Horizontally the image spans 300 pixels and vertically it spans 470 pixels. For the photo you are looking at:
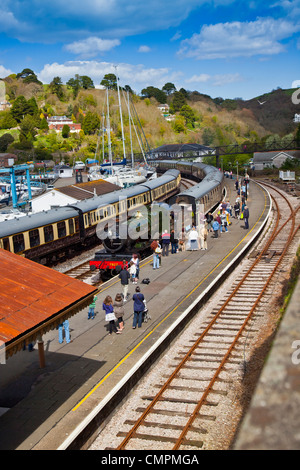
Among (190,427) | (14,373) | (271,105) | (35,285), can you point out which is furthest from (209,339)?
(271,105)

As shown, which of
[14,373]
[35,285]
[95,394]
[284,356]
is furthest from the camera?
[14,373]

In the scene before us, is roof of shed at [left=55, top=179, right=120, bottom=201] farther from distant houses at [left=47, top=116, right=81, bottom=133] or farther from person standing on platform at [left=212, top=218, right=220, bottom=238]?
distant houses at [left=47, top=116, right=81, bottom=133]

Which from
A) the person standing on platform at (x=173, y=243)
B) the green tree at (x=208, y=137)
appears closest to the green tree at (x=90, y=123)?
the green tree at (x=208, y=137)

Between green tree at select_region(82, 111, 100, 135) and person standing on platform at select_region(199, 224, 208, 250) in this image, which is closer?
person standing on platform at select_region(199, 224, 208, 250)

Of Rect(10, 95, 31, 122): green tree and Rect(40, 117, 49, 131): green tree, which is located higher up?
Rect(10, 95, 31, 122): green tree

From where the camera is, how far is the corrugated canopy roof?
795cm

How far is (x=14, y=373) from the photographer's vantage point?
11945mm

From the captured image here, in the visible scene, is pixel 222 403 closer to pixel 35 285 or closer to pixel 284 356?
pixel 35 285

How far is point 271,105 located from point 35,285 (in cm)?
15007

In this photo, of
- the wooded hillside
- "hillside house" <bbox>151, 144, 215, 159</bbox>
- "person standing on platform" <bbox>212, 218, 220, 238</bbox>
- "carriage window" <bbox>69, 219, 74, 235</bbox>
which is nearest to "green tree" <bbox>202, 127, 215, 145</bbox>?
the wooded hillside

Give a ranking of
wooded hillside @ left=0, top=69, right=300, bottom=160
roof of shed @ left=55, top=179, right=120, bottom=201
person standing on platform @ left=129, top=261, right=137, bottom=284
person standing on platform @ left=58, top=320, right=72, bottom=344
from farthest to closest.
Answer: wooded hillside @ left=0, top=69, right=300, bottom=160
roof of shed @ left=55, top=179, right=120, bottom=201
person standing on platform @ left=129, top=261, right=137, bottom=284
person standing on platform @ left=58, top=320, right=72, bottom=344

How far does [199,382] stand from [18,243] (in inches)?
500

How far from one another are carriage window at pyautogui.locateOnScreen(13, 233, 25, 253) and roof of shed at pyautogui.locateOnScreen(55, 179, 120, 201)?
1093cm

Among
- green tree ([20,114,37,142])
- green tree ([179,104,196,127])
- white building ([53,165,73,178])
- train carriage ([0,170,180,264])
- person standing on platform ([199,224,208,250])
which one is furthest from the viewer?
green tree ([179,104,196,127])
